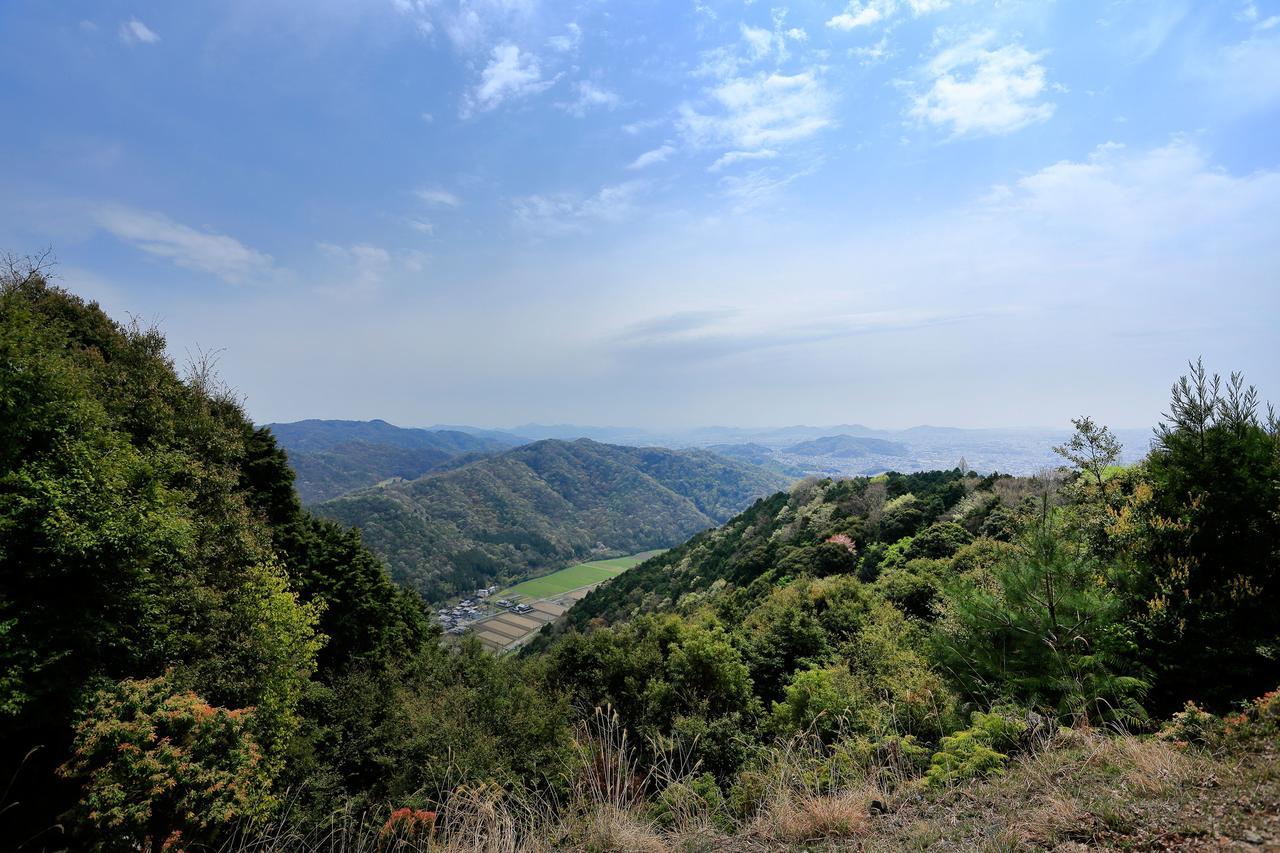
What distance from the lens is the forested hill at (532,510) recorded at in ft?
308

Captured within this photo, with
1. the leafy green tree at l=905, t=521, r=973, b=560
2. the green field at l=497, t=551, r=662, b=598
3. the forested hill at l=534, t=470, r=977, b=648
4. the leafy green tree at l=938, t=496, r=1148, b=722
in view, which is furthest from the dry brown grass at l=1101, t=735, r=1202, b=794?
the green field at l=497, t=551, r=662, b=598

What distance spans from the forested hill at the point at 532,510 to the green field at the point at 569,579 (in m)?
6.68

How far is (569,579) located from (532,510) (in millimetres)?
46616

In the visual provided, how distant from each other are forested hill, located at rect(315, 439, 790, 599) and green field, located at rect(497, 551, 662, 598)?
21.9ft

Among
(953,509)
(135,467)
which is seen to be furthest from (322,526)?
(953,509)

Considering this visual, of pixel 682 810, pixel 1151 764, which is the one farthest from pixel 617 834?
pixel 1151 764

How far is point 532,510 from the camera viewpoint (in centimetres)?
13775

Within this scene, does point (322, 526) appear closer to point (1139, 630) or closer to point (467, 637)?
point (467, 637)

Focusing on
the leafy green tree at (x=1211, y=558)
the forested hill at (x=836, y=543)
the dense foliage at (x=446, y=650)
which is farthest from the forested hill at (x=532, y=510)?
the leafy green tree at (x=1211, y=558)

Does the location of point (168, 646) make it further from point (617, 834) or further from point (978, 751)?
point (978, 751)

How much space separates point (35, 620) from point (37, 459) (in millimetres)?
3153

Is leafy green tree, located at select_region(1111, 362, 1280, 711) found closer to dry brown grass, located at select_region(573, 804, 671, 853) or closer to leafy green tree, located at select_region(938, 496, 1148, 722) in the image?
leafy green tree, located at select_region(938, 496, 1148, 722)

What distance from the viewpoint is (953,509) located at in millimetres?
26406

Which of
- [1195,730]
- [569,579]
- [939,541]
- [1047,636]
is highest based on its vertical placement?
[1195,730]
